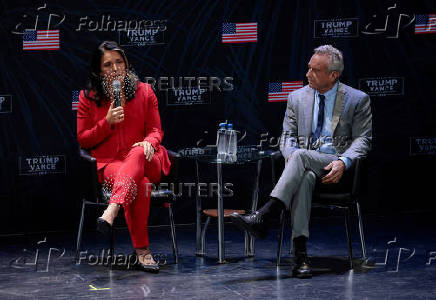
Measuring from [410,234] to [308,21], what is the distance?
194cm

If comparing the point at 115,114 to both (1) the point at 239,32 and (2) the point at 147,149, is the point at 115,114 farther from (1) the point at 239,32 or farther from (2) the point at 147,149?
(1) the point at 239,32

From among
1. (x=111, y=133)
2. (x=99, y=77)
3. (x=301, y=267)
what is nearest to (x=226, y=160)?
(x=111, y=133)

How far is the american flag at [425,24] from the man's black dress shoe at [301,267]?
111 inches

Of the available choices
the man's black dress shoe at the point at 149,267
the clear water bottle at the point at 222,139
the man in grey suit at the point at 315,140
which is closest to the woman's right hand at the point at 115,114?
the clear water bottle at the point at 222,139

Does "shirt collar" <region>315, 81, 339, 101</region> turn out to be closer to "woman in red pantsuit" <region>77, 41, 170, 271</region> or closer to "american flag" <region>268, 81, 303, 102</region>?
"woman in red pantsuit" <region>77, 41, 170, 271</region>

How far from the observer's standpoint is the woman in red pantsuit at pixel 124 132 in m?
4.88

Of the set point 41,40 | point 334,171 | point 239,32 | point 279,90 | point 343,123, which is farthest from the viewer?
point 279,90

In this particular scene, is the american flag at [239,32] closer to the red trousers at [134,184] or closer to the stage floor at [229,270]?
the stage floor at [229,270]

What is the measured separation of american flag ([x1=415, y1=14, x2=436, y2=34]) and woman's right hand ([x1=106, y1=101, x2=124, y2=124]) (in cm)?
298

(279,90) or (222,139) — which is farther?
(279,90)

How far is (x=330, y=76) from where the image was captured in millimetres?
5000

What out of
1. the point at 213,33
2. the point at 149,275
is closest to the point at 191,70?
the point at 213,33

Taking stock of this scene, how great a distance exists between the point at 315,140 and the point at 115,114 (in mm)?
1305

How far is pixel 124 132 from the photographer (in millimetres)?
5098
